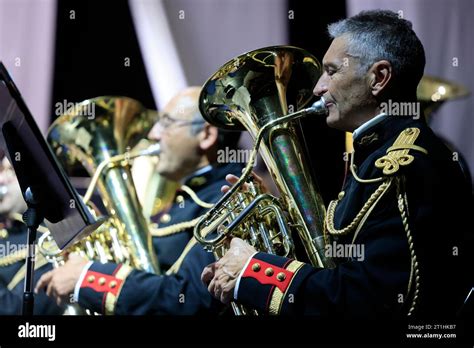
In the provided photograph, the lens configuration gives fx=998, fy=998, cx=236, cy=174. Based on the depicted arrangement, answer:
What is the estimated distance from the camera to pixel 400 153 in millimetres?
3492

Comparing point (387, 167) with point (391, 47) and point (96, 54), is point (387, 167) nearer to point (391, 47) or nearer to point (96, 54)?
point (391, 47)

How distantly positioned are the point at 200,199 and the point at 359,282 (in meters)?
1.27

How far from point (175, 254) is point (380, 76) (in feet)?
4.31

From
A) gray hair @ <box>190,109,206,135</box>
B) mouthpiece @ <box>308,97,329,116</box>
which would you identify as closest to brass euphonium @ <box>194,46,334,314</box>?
mouthpiece @ <box>308,97,329,116</box>

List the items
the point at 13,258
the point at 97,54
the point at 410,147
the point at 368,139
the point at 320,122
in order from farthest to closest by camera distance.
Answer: the point at 97,54, the point at 13,258, the point at 320,122, the point at 368,139, the point at 410,147

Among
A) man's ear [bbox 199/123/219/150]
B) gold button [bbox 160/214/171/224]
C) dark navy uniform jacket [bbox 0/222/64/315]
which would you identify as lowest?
dark navy uniform jacket [bbox 0/222/64/315]

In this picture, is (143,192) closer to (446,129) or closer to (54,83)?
(54,83)

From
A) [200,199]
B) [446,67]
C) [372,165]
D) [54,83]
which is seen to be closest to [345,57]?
[372,165]

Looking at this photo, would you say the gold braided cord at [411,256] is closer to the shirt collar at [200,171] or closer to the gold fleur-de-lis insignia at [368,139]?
the gold fleur-de-lis insignia at [368,139]

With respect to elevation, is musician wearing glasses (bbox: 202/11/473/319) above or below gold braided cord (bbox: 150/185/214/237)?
above

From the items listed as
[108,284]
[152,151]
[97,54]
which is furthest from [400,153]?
[97,54]

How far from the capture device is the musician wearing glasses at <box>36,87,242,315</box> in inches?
163

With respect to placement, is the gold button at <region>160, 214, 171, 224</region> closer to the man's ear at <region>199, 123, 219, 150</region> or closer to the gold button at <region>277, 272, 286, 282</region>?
the man's ear at <region>199, 123, 219, 150</region>

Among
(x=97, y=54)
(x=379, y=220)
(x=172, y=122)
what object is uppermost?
(x=97, y=54)
